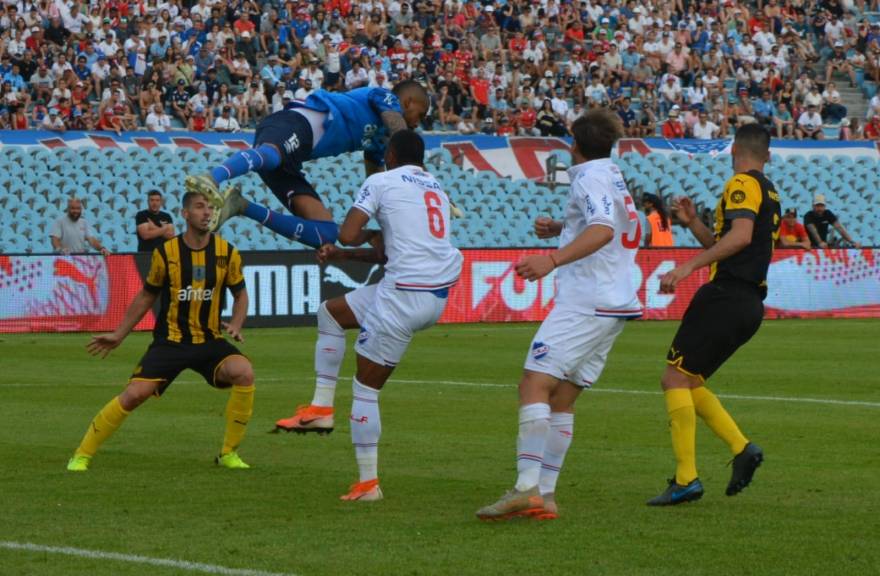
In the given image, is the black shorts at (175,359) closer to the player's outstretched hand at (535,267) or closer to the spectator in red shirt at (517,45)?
the player's outstretched hand at (535,267)

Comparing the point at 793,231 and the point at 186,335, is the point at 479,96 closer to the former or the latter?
the point at 793,231

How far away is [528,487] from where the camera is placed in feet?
26.7

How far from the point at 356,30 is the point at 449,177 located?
4.72m

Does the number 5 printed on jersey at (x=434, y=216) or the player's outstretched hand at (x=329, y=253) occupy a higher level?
the number 5 printed on jersey at (x=434, y=216)

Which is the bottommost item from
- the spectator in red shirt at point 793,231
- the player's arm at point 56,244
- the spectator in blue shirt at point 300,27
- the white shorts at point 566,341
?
the spectator in red shirt at point 793,231

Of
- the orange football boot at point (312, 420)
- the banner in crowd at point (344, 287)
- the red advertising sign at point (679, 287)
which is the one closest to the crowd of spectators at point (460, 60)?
the banner in crowd at point (344, 287)

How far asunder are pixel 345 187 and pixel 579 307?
24.2 meters

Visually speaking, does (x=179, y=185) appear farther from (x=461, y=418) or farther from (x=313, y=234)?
(x=313, y=234)

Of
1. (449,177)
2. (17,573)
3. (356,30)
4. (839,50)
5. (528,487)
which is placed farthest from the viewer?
(839,50)

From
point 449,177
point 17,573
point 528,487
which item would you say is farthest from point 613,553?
point 449,177

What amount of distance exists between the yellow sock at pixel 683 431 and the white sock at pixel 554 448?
0.71m

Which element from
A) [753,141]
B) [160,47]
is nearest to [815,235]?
[160,47]

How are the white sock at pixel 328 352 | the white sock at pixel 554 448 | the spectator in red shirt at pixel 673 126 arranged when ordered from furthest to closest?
1. the spectator in red shirt at pixel 673 126
2. the white sock at pixel 328 352
3. the white sock at pixel 554 448

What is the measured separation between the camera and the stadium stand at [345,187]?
1139 inches
